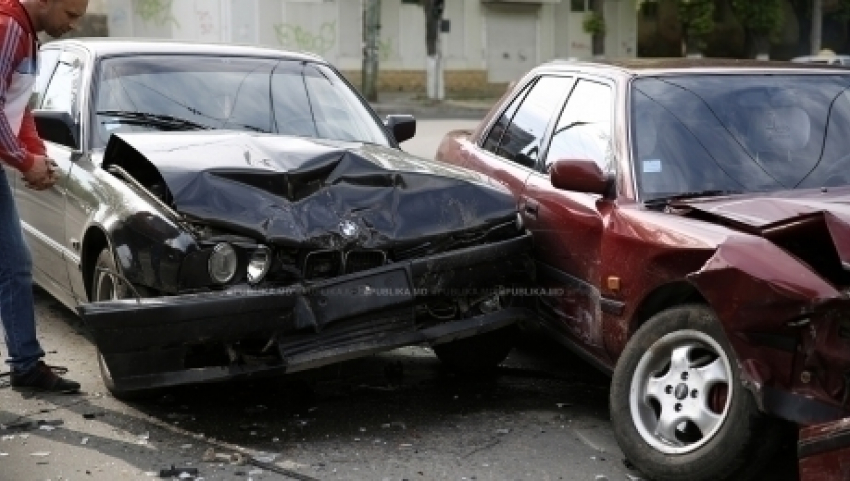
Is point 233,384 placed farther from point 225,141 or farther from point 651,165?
point 651,165

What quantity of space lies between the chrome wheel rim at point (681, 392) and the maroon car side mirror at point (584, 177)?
33.8 inches

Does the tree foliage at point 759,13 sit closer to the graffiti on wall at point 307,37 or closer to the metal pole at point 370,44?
the graffiti on wall at point 307,37

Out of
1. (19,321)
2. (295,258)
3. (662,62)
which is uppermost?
(662,62)

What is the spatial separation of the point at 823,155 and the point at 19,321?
12.2 feet

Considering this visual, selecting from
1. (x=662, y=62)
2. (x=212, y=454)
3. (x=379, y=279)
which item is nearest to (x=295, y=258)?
(x=379, y=279)

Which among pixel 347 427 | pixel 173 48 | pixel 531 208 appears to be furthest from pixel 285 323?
pixel 173 48

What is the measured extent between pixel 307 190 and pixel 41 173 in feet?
3.78

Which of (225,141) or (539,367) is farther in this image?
(539,367)

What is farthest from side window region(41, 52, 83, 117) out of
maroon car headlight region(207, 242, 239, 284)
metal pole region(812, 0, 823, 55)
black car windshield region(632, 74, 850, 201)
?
metal pole region(812, 0, 823, 55)

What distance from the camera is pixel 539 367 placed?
5887mm

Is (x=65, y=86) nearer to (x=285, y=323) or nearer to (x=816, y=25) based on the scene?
(x=285, y=323)

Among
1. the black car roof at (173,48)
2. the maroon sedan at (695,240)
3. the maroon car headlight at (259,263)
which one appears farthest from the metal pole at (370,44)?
the maroon car headlight at (259,263)

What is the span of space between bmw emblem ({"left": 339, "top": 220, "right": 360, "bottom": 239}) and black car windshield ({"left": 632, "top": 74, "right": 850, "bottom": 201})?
1220mm

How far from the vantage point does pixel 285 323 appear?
176 inches
